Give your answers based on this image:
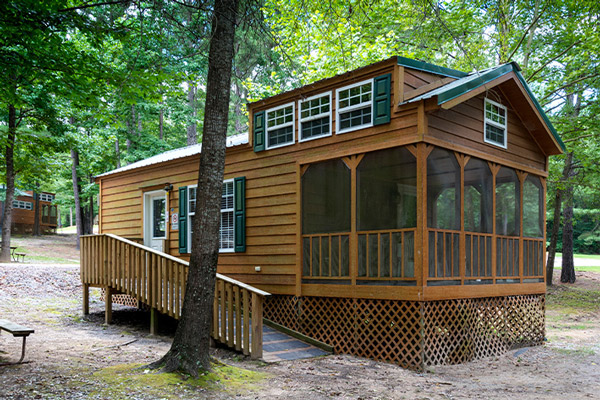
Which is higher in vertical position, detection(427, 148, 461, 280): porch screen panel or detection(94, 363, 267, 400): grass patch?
detection(427, 148, 461, 280): porch screen panel

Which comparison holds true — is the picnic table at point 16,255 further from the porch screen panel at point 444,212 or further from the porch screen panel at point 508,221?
the porch screen panel at point 508,221

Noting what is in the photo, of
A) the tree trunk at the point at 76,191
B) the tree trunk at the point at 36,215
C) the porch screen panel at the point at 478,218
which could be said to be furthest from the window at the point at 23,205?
the porch screen panel at the point at 478,218

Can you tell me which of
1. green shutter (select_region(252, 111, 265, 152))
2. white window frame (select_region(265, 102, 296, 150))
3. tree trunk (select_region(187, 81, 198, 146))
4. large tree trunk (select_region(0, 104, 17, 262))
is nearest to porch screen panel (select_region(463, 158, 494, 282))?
white window frame (select_region(265, 102, 296, 150))

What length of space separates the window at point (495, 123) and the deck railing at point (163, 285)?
540 cm

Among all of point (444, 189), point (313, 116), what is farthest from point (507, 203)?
point (313, 116)

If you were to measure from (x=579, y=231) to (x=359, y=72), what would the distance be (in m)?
40.9

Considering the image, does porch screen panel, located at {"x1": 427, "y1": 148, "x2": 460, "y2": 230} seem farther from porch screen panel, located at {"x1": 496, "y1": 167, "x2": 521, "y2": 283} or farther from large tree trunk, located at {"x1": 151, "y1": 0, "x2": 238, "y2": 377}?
large tree trunk, located at {"x1": 151, "y1": 0, "x2": 238, "y2": 377}

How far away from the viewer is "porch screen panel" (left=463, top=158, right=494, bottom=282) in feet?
30.0

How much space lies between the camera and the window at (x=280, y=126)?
10.5 m

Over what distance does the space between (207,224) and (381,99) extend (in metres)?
4.00

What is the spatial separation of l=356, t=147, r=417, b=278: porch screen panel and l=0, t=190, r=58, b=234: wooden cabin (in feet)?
94.3

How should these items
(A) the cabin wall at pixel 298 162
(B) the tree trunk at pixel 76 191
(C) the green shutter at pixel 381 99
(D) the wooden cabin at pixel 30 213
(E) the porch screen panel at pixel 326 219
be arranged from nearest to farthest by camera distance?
(A) the cabin wall at pixel 298 162, (C) the green shutter at pixel 381 99, (E) the porch screen panel at pixel 326 219, (B) the tree trunk at pixel 76 191, (D) the wooden cabin at pixel 30 213

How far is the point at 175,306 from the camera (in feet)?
30.4

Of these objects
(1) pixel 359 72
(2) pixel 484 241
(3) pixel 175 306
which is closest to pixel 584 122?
(2) pixel 484 241
